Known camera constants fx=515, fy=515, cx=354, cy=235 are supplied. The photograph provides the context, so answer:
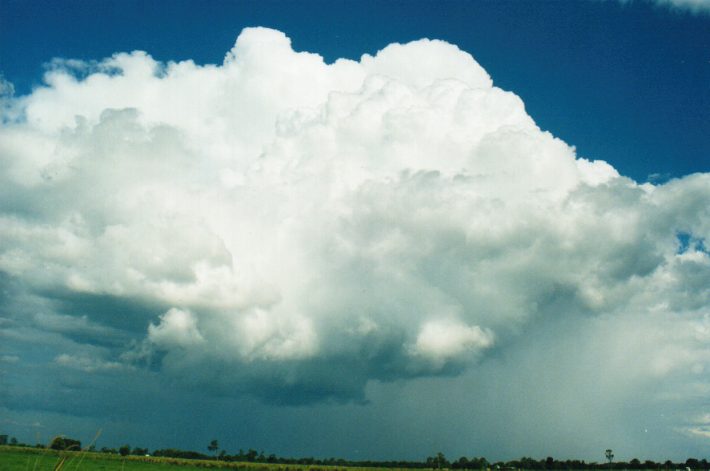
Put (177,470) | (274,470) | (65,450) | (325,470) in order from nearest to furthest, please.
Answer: (65,450)
(177,470)
(274,470)
(325,470)

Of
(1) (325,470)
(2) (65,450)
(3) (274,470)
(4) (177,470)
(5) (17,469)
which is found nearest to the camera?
(2) (65,450)

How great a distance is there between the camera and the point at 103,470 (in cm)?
7431

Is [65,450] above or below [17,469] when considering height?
above

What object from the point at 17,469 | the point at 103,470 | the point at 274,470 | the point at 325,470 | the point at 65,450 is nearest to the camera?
the point at 65,450

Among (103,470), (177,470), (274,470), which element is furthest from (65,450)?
(274,470)

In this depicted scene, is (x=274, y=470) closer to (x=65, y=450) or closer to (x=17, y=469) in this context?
(x=17, y=469)

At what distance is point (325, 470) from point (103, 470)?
2274 inches

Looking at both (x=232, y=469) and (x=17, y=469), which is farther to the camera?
(x=232, y=469)

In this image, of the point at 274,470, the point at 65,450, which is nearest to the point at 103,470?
the point at 274,470

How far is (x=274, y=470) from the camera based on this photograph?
11088 centimetres

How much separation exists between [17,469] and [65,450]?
79.1 metres

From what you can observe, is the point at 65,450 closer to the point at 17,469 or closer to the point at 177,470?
the point at 17,469

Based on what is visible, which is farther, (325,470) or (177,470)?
(325,470)

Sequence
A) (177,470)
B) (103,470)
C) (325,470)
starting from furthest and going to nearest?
(325,470)
(177,470)
(103,470)
